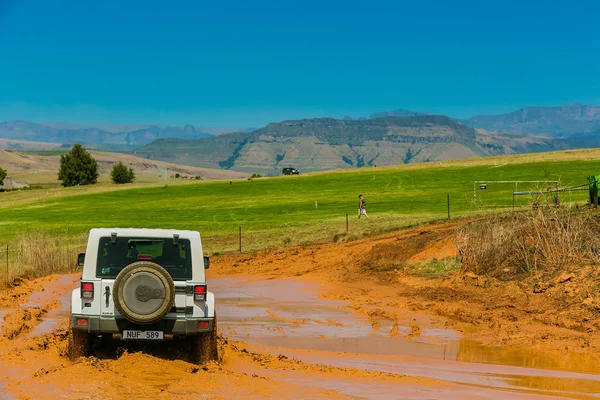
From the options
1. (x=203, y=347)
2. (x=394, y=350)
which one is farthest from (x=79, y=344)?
(x=394, y=350)

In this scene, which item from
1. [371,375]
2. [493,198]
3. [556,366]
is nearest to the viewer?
[371,375]

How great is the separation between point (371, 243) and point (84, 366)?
23221 millimetres

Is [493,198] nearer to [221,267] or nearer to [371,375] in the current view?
[221,267]

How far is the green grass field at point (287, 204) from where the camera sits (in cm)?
4875

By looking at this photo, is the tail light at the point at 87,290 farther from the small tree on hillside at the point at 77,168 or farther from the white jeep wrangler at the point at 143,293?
the small tree on hillside at the point at 77,168

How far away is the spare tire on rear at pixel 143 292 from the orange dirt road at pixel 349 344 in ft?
2.95

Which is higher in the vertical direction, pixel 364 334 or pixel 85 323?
pixel 85 323

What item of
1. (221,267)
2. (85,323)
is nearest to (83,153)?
(221,267)

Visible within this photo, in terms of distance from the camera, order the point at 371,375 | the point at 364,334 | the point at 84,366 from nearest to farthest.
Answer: the point at 84,366
the point at 371,375
the point at 364,334

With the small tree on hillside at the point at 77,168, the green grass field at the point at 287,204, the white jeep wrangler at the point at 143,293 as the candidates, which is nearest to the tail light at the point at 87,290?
the white jeep wrangler at the point at 143,293

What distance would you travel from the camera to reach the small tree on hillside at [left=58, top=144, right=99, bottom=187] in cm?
16450

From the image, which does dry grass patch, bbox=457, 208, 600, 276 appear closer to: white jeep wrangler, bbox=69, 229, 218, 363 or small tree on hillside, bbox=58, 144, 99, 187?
white jeep wrangler, bbox=69, 229, 218, 363

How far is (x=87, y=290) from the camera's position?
12.1 meters

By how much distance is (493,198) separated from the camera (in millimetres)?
60281
